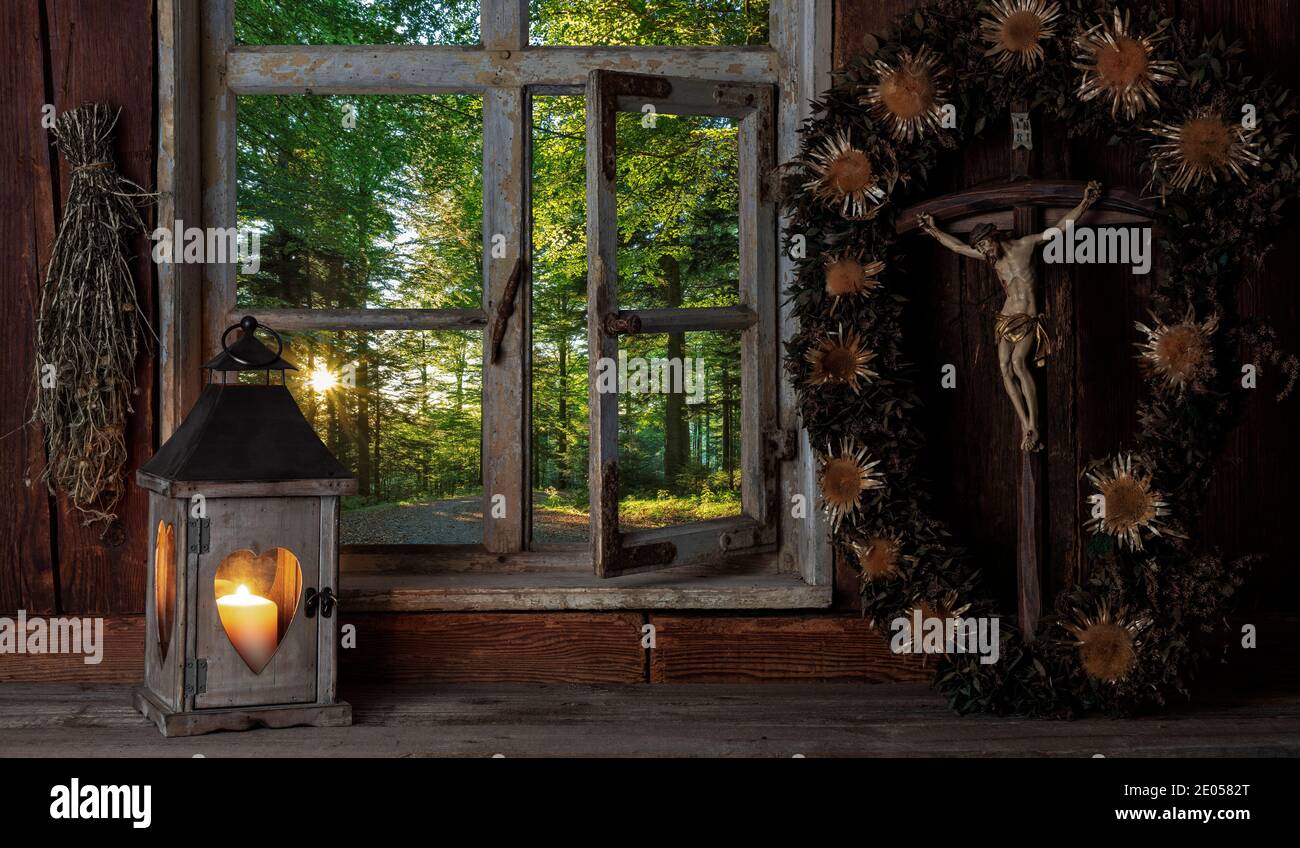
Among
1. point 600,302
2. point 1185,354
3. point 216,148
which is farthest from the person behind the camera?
point 216,148

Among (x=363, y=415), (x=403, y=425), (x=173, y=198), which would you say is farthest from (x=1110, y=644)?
(x=173, y=198)

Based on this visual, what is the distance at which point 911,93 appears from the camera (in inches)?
105

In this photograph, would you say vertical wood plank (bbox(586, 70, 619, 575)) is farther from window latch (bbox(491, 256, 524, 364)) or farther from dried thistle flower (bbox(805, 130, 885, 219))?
dried thistle flower (bbox(805, 130, 885, 219))

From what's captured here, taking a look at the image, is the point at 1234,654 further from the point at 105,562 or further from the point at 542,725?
the point at 105,562

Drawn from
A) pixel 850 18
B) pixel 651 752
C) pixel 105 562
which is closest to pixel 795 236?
pixel 850 18

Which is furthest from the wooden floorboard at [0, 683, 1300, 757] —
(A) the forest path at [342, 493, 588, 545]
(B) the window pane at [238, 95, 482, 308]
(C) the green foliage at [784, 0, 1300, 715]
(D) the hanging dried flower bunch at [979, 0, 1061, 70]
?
(D) the hanging dried flower bunch at [979, 0, 1061, 70]

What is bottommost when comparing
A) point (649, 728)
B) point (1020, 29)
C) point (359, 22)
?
point (649, 728)

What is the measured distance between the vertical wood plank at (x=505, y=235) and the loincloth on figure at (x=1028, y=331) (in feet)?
4.12

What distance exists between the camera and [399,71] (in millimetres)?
3051

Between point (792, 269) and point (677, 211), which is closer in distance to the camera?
point (792, 269)

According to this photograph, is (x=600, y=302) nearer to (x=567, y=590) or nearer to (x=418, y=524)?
(x=567, y=590)

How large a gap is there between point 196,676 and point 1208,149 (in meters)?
2.46
